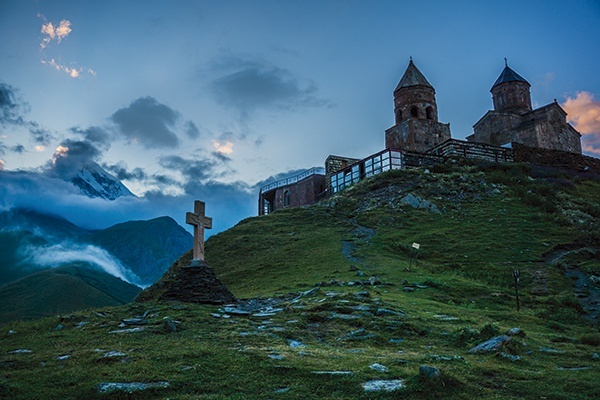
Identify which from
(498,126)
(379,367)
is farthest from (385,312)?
(498,126)

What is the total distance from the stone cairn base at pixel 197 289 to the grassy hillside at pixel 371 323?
1238 mm

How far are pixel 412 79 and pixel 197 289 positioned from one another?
165 ft

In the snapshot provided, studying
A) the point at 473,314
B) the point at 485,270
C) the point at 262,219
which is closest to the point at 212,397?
the point at 473,314

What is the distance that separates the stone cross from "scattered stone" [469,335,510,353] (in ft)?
39.1

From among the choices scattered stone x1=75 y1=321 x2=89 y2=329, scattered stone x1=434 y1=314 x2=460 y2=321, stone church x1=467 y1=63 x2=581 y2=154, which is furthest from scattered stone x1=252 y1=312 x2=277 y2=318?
stone church x1=467 y1=63 x2=581 y2=154

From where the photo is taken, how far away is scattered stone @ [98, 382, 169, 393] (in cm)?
718

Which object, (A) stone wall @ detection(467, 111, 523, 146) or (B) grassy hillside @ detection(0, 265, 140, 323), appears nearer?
(A) stone wall @ detection(467, 111, 523, 146)

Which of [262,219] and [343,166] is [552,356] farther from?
[343,166]

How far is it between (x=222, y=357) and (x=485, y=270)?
20011 mm

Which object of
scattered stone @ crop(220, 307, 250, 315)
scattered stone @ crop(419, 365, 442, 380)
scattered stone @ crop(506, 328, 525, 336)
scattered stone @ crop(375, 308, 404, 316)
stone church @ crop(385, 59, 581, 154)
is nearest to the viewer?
scattered stone @ crop(419, 365, 442, 380)

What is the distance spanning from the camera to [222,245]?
38.5 meters

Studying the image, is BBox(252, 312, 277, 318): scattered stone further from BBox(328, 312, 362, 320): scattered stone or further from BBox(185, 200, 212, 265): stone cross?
BBox(185, 200, 212, 265): stone cross

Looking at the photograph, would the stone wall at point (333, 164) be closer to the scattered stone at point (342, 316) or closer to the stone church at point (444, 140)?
the stone church at point (444, 140)

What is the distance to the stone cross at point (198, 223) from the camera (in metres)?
19.8
